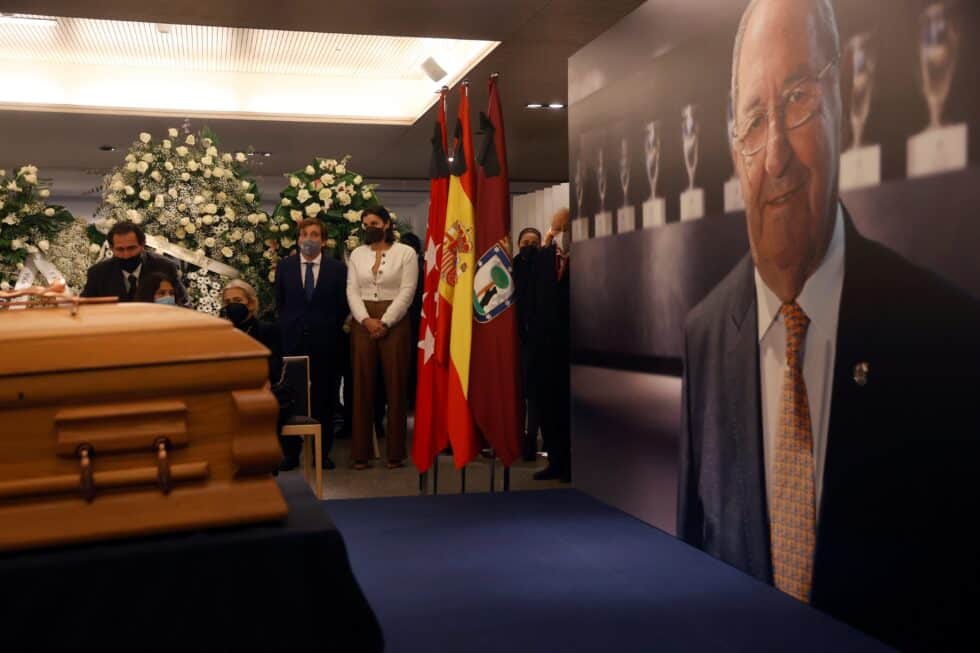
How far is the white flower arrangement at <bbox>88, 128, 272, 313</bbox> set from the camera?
20.9ft

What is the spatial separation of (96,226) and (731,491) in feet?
15.4

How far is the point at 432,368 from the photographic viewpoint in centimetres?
523

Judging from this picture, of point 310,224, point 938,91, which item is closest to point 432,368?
point 310,224

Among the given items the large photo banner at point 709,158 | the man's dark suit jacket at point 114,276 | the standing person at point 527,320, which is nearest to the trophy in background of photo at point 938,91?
the large photo banner at point 709,158

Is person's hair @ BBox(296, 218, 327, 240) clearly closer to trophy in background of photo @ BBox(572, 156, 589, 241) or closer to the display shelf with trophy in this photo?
trophy in background of photo @ BBox(572, 156, 589, 241)

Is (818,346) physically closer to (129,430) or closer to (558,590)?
(558,590)

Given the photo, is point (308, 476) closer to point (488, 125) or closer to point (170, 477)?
point (488, 125)

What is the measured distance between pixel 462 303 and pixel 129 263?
1689 mm

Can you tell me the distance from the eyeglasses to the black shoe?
279 cm

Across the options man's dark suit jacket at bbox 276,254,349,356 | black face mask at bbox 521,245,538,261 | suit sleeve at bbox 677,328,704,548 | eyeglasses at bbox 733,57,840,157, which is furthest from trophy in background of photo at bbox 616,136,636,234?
man's dark suit jacket at bbox 276,254,349,356

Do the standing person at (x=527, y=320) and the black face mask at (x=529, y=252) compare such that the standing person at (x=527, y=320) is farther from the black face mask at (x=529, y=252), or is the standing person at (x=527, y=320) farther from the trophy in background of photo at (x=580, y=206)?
the trophy in background of photo at (x=580, y=206)

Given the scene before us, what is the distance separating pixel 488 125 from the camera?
4.93 meters

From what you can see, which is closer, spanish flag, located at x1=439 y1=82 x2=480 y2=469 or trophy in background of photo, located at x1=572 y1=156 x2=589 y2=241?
trophy in background of photo, located at x1=572 y1=156 x2=589 y2=241

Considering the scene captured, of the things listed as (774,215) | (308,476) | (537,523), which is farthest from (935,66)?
(308,476)
